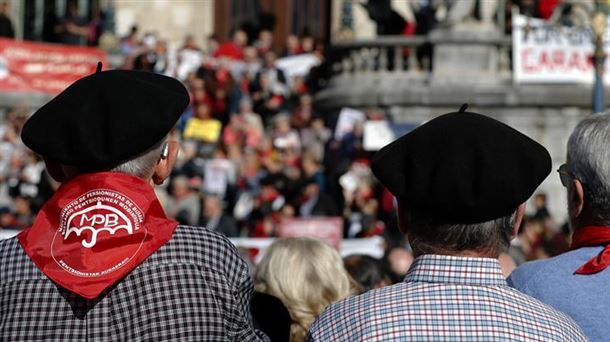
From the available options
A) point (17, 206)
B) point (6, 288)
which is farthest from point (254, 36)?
point (6, 288)

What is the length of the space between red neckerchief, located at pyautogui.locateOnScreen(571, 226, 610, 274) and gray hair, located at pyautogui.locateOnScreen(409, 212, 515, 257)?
2.08 ft

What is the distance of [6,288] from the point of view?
3896 millimetres

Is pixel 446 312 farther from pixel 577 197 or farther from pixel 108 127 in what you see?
pixel 108 127

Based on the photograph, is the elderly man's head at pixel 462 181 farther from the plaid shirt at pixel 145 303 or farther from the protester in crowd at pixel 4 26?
the protester in crowd at pixel 4 26

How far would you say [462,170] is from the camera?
364 cm

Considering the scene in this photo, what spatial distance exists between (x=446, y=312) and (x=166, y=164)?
3.20ft

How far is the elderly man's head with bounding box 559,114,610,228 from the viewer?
169 inches

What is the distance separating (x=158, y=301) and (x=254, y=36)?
26.9 m

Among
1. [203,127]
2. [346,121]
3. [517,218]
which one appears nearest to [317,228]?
→ [346,121]

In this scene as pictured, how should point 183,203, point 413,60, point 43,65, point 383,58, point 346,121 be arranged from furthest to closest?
point 43,65 → point 383,58 → point 413,60 → point 346,121 → point 183,203

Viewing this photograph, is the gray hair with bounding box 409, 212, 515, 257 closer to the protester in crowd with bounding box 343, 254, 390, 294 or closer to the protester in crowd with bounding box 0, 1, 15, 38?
the protester in crowd with bounding box 343, 254, 390, 294

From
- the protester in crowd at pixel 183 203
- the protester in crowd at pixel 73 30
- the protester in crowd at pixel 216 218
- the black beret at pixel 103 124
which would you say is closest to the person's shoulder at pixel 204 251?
the black beret at pixel 103 124

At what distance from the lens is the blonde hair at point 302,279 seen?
536cm

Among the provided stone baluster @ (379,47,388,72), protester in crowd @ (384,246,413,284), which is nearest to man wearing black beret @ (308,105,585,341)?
protester in crowd @ (384,246,413,284)
